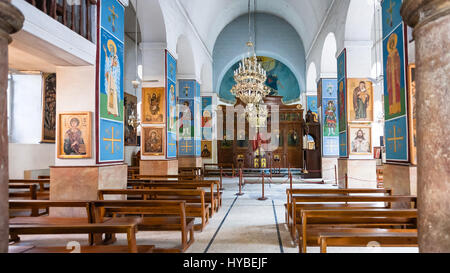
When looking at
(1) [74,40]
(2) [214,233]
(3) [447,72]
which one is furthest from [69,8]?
(3) [447,72]

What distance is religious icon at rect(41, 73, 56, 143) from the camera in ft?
32.4

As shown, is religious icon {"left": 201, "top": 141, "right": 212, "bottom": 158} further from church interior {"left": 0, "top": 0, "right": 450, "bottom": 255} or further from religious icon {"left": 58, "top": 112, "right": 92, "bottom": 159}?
religious icon {"left": 58, "top": 112, "right": 92, "bottom": 159}

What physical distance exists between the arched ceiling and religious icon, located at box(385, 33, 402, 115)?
6660 millimetres

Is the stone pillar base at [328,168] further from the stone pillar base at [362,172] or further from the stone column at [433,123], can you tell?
the stone column at [433,123]

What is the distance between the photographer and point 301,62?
808 inches

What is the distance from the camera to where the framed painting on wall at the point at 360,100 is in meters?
10.2

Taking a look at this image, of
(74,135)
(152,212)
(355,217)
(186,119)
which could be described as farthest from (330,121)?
(152,212)

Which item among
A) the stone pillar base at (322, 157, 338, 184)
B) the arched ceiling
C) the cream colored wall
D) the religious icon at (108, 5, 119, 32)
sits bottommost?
the stone pillar base at (322, 157, 338, 184)

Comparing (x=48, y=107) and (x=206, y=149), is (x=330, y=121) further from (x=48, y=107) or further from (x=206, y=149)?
(x=48, y=107)

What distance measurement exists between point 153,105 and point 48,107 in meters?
3.38

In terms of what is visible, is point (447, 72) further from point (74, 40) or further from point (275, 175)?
point (275, 175)

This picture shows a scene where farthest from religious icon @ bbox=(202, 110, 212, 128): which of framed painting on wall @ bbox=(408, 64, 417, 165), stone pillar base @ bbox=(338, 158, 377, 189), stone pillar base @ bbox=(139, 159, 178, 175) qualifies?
framed painting on wall @ bbox=(408, 64, 417, 165)
